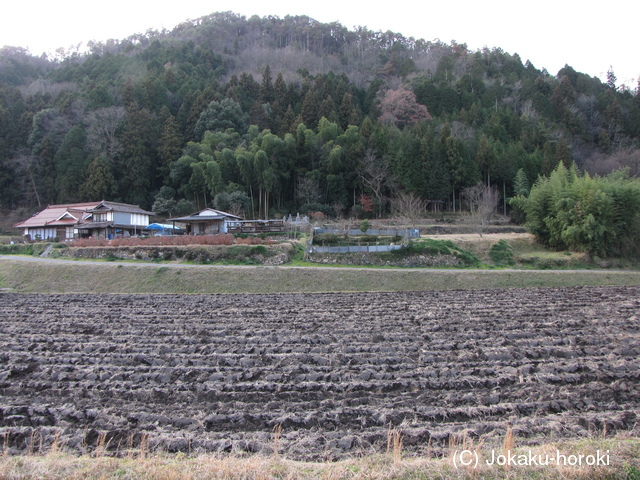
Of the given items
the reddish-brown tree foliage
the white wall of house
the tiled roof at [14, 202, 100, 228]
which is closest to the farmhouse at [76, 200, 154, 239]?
the tiled roof at [14, 202, 100, 228]

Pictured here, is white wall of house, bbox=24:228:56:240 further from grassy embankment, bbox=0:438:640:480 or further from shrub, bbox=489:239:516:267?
grassy embankment, bbox=0:438:640:480

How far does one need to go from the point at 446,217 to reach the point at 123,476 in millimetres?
34161

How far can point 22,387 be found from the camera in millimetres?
6258

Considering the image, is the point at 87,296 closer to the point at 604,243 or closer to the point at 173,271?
the point at 173,271

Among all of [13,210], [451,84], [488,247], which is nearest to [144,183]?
[13,210]

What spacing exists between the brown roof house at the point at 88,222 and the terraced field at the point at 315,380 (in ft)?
72.9

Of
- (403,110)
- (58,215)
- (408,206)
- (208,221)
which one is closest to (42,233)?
(58,215)

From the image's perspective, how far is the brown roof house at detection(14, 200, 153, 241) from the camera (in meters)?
31.9

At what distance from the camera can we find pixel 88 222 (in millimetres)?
32656

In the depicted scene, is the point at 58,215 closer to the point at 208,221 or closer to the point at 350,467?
the point at 208,221

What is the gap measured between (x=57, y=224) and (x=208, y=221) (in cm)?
1472

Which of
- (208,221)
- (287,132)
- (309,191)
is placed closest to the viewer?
(208,221)

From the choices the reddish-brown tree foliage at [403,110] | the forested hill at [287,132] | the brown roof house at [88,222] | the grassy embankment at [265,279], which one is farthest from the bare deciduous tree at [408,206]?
the brown roof house at [88,222]

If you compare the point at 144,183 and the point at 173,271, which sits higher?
the point at 144,183
